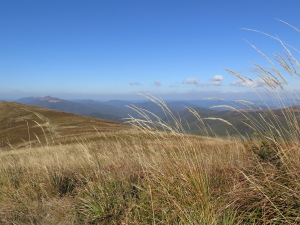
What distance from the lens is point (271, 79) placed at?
290 cm

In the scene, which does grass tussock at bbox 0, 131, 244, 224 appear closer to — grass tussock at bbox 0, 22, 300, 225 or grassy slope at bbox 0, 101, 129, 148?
grass tussock at bbox 0, 22, 300, 225

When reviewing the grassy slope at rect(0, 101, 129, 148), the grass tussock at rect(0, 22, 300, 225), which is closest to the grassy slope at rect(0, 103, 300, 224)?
the grass tussock at rect(0, 22, 300, 225)

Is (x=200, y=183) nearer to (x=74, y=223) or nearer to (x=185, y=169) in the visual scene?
(x=185, y=169)

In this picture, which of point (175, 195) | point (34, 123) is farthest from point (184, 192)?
point (34, 123)

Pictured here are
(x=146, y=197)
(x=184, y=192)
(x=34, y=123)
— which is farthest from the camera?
(x=34, y=123)

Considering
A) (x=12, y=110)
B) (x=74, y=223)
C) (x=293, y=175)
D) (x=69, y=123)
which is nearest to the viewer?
(x=293, y=175)

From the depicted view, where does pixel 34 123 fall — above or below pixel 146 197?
below

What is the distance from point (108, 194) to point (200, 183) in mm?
1420

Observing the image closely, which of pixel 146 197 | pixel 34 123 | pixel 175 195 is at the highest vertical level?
pixel 175 195

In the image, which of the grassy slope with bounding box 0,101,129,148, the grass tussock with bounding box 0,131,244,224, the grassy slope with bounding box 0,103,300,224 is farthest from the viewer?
the grassy slope with bounding box 0,101,129,148

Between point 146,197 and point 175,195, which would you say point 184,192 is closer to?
point 175,195

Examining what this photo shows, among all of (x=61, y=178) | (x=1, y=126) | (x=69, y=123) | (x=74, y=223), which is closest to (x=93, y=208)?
(x=74, y=223)

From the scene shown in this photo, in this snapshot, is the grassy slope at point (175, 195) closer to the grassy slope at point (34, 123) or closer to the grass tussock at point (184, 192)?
the grass tussock at point (184, 192)

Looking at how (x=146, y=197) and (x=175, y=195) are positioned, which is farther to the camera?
(x=146, y=197)
